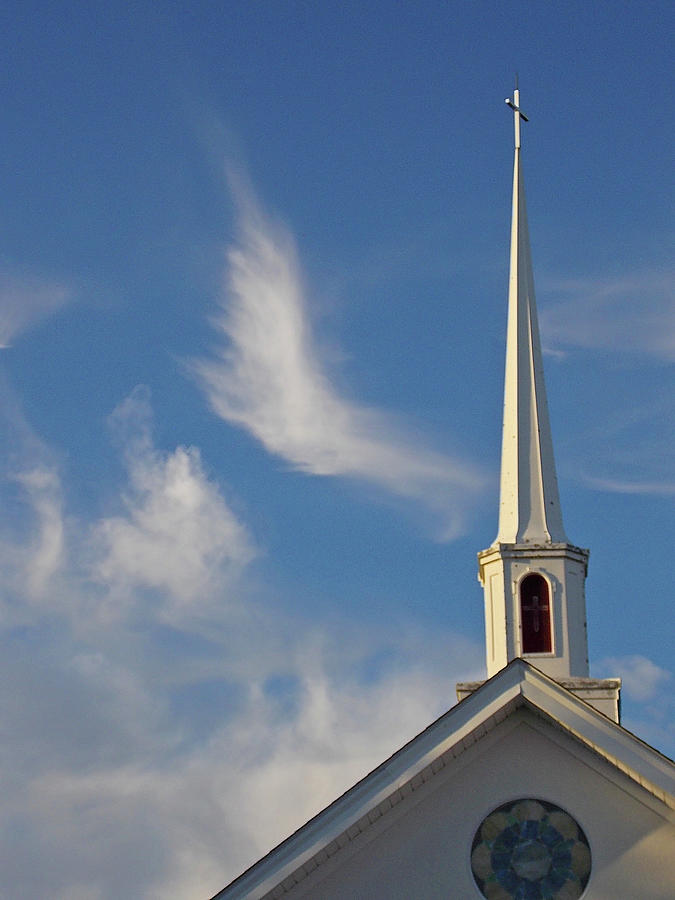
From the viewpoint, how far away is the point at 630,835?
20641 millimetres

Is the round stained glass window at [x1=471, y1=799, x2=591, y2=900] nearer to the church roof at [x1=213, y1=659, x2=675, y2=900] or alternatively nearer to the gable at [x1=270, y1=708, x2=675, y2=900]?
the gable at [x1=270, y1=708, x2=675, y2=900]

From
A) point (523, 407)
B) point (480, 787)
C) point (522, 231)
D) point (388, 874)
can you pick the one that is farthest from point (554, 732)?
point (522, 231)

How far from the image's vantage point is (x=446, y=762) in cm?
2127

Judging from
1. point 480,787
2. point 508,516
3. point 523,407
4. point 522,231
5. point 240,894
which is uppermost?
point 522,231

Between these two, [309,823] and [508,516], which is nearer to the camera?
[309,823]

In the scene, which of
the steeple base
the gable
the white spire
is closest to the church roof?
the gable

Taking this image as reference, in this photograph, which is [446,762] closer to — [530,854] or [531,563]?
[530,854]

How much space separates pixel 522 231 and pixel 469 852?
48.5 feet

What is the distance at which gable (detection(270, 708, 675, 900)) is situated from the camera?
20453mm

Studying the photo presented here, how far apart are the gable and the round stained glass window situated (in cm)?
12

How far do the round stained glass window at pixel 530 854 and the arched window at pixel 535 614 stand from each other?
5.20 m

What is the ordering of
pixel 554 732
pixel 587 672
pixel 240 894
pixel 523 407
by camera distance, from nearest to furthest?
pixel 240 894
pixel 554 732
pixel 587 672
pixel 523 407

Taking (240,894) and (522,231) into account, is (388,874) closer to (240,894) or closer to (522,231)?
(240,894)

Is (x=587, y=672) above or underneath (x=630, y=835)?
above
